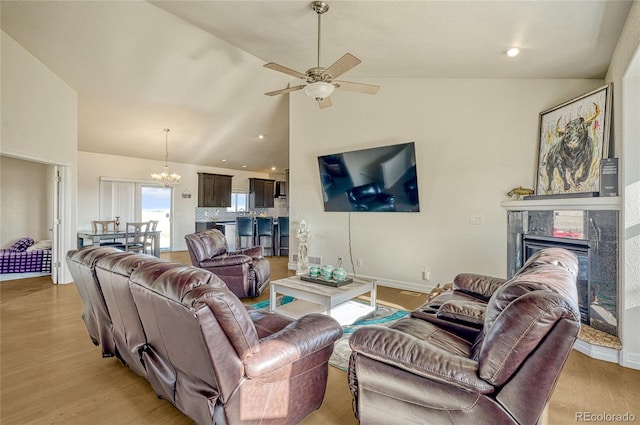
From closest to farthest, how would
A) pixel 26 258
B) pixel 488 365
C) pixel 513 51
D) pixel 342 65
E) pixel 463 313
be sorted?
1. pixel 488 365
2. pixel 463 313
3. pixel 342 65
4. pixel 513 51
5. pixel 26 258

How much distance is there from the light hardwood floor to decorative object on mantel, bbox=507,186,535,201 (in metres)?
1.83

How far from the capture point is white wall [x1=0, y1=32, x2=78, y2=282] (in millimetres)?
3928

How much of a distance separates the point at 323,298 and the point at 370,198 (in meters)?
2.39

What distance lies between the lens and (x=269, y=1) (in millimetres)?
3064

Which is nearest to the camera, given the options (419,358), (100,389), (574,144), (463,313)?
(419,358)

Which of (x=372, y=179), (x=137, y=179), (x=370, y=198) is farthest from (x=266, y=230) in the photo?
(x=372, y=179)

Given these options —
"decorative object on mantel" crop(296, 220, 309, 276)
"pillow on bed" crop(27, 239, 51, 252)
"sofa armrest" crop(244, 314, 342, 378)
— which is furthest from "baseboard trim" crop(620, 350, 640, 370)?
"pillow on bed" crop(27, 239, 51, 252)

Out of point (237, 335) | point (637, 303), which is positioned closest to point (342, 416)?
point (237, 335)

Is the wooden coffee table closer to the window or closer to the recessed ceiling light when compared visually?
the recessed ceiling light

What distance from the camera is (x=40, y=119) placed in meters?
→ 4.46

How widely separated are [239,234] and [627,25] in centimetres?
787

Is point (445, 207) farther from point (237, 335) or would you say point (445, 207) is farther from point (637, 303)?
point (237, 335)

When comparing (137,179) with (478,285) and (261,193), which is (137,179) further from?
(478,285)

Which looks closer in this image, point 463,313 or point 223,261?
point 463,313
